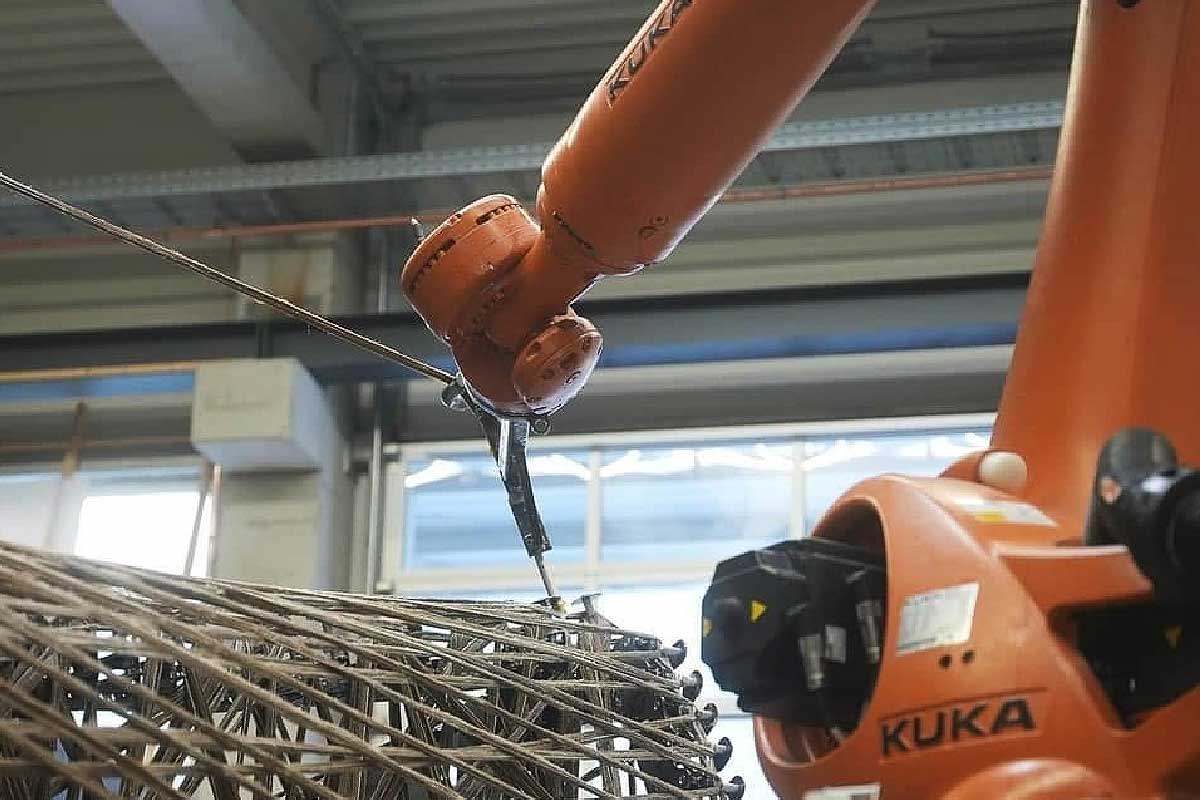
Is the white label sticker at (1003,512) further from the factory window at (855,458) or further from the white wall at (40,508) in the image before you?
the white wall at (40,508)

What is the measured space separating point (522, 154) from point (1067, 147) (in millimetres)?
3129

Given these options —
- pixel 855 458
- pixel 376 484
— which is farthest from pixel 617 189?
pixel 376 484

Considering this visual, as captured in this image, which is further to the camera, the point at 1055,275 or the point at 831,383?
the point at 831,383

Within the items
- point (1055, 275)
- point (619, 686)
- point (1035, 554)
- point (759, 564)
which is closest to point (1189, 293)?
point (1055, 275)

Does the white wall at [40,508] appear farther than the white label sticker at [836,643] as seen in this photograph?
Yes

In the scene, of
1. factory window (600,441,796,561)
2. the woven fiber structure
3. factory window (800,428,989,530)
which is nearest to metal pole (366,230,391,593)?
factory window (600,441,796,561)

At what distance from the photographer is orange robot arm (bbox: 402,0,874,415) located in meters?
0.93

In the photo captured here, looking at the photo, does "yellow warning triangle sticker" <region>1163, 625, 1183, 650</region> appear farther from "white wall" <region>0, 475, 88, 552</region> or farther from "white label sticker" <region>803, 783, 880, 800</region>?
"white wall" <region>0, 475, 88, 552</region>

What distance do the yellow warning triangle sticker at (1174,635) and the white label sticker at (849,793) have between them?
195 millimetres

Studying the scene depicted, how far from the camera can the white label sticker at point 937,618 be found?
0.83 m

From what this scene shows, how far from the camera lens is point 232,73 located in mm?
4133

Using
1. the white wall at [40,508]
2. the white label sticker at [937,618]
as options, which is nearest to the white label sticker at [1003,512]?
the white label sticker at [937,618]

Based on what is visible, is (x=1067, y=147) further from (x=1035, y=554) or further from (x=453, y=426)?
(x=453, y=426)

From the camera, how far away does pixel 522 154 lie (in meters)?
4.04
